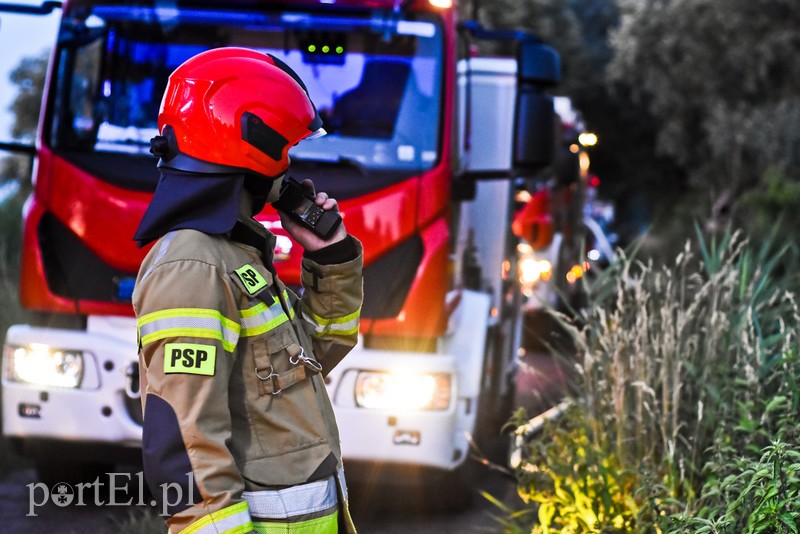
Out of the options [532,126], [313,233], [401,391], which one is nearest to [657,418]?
[401,391]

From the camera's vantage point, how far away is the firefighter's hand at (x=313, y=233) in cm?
305

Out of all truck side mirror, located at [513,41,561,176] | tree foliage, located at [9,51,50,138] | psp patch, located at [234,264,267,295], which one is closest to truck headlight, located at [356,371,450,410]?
truck side mirror, located at [513,41,561,176]

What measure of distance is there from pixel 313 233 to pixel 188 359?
0.65 meters

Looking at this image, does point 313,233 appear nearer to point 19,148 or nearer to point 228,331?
point 228,331

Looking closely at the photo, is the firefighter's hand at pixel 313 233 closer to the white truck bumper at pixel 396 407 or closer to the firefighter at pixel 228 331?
the firefighter at pixel 228 331

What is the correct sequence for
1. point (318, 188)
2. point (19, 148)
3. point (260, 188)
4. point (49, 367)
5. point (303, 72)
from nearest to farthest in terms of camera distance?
point (260, 188) < point (318, 188) < point (49, 367) < point (303, 72) < point (19, 148)

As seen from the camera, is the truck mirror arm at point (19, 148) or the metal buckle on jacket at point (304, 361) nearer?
the metal buckle on jacket at point (304, 361)

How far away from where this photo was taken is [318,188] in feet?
18.7

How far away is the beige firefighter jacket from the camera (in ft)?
8.11

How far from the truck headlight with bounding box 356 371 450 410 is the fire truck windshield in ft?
3.20

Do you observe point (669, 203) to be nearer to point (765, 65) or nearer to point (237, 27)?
point (765, 65)

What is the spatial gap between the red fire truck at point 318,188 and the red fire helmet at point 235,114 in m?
2.74

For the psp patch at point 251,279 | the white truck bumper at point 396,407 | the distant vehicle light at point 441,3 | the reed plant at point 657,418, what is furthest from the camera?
the distant vehicle light at point 441,3

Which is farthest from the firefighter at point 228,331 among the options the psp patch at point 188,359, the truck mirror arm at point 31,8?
the truck mirror arm at point 31,8
